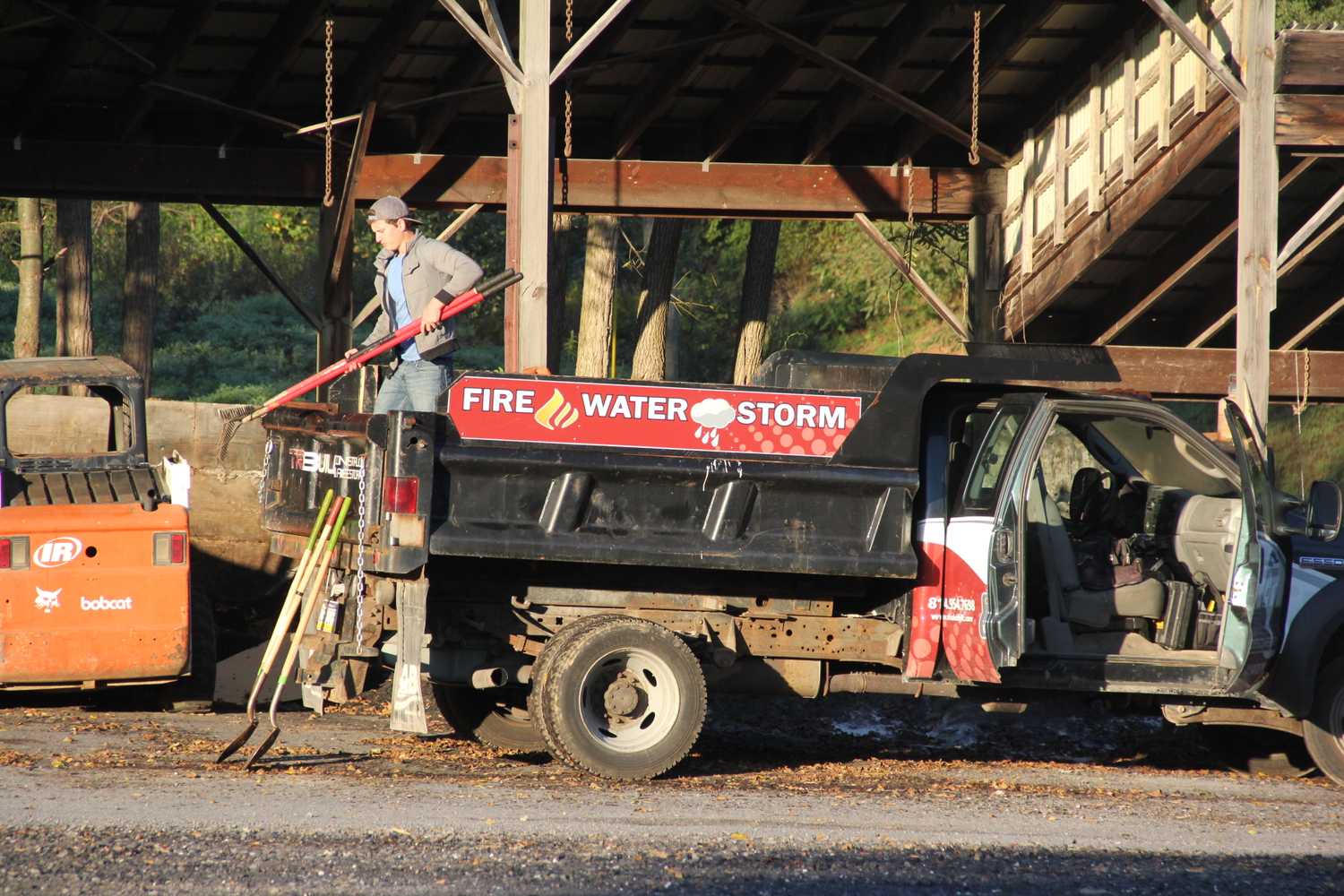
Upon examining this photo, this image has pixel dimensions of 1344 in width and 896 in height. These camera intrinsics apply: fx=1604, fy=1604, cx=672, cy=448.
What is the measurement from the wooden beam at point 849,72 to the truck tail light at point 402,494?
24.3 feet

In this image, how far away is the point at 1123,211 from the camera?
557 inches

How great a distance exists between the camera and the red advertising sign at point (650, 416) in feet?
24.7

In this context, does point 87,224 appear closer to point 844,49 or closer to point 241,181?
point 241,181

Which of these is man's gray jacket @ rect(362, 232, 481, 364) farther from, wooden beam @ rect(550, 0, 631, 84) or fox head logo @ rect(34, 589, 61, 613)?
wooden beam @ rect(550, 0, 631, 84)

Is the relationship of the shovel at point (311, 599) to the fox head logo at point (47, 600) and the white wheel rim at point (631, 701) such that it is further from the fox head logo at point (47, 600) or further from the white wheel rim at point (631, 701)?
→ the fox head logo at point (47, 600)

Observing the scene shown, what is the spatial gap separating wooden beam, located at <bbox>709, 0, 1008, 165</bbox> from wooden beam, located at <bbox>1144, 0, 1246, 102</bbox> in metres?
2.87

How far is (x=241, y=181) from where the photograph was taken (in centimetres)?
1518

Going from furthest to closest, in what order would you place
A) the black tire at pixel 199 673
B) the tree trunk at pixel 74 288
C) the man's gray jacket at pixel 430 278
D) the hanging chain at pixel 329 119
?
the tree trunk at pixel 74 288 → the hanging chain at pixel 329 119 → the black tire at pixel 199 673 → the man's gray jacket at pixel 430 278

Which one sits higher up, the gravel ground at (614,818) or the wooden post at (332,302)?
the wooden post at (332,302)

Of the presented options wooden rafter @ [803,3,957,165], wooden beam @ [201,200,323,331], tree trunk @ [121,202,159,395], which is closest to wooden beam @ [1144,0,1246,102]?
wooden rafter @ [803,3,957,165]

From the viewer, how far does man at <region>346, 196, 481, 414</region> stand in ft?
27.0

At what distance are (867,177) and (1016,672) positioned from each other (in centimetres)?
877

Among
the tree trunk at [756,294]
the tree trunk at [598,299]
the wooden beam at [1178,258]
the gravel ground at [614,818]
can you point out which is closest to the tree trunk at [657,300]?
the tree trunk at [598,299]

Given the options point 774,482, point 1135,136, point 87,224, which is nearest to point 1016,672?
point 774,482
